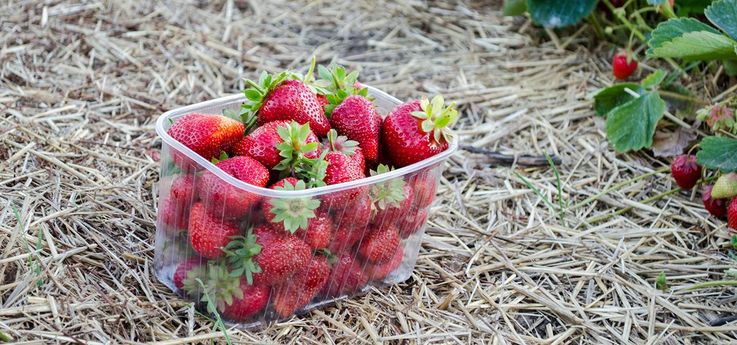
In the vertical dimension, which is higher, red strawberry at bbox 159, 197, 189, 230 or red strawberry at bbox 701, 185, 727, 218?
red strawberry at bbox 159, 197, 189, 230

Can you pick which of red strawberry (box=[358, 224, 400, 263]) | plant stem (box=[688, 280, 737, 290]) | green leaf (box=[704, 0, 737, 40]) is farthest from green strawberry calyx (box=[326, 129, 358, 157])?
green leaf (box=[704, 0, 737, 40])

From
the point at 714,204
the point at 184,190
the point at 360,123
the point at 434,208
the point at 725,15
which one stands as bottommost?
the point at 434,208

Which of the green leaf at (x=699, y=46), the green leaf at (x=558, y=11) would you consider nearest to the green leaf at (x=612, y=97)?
the green leaf at (x=699, y=46)

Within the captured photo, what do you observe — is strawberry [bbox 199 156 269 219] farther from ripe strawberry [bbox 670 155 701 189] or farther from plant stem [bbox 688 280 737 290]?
A: ripe strawberry [bbox 670 155 701 189]

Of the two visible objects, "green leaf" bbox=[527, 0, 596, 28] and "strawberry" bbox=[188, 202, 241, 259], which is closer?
"strawberry" bbox=[188, 202, 241, 259]

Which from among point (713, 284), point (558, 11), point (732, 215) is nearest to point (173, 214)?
point (713, 284)

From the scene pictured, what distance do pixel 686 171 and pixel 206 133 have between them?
3.69ft

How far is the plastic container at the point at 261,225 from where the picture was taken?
136 cm

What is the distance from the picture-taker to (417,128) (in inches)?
59.4

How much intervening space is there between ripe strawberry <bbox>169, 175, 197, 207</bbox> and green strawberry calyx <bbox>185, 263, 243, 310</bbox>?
110 millimetres

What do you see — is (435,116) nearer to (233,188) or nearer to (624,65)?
(233,188)

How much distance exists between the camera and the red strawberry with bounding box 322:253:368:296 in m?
1.49

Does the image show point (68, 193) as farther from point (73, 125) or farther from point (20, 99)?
point (20, 99)

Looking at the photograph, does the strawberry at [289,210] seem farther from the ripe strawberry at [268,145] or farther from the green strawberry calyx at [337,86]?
the green strawberry calyx at [337,86]
